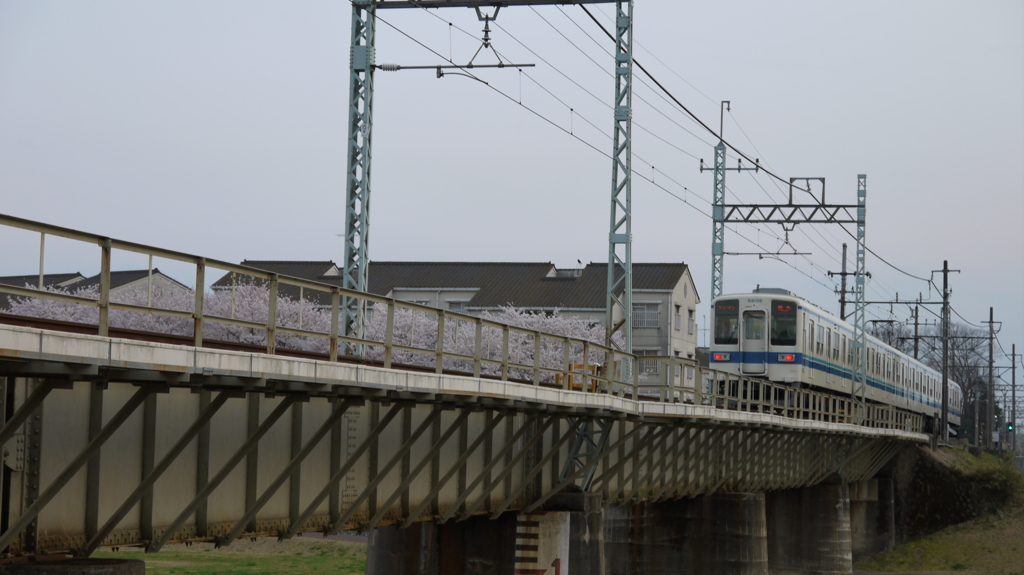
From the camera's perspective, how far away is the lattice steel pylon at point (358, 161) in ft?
61.0

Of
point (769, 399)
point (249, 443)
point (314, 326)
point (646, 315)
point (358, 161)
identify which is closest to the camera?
point (249, 443)

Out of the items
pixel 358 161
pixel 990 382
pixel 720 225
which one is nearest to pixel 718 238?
pixel 720 225

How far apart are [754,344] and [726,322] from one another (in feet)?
4.01

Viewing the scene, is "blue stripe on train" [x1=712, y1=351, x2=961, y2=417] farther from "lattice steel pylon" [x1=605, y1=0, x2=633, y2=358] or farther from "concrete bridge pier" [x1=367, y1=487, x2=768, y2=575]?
"lattice steel pylon" [x1=605, y1=0, x2=633, y2=358]

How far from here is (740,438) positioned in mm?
33406

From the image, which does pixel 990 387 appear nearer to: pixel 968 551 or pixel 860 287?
pixel 968 551

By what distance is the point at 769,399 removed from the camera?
4062cm

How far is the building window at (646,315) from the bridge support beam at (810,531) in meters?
21.6

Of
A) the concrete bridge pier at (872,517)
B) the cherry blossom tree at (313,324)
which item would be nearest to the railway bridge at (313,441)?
the cherry blossom tree at (313,324)

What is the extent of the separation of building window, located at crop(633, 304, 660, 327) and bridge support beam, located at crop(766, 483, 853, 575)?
70.9ft

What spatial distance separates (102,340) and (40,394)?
2.23 ft

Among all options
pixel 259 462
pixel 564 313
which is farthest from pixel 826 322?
pixel 259 462

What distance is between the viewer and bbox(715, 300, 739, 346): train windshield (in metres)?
39.8

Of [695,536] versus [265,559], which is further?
[265,559]
